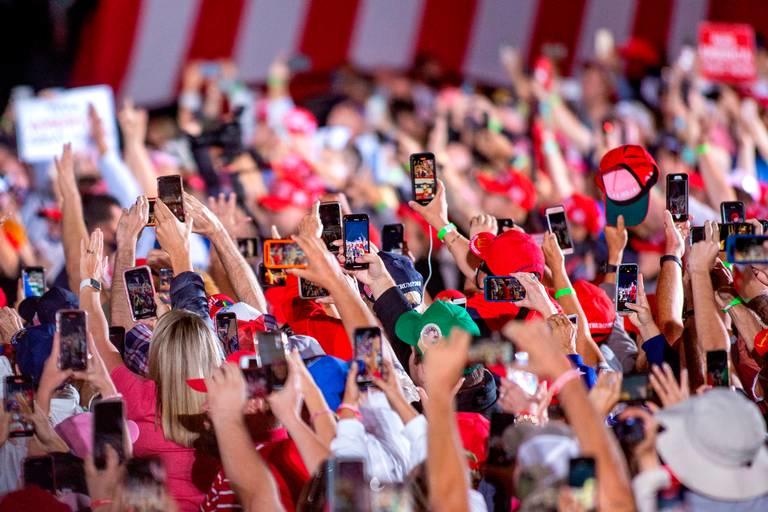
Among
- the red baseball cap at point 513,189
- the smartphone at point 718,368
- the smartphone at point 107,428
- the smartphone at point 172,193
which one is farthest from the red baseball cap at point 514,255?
the red baseball cap at point 513,189

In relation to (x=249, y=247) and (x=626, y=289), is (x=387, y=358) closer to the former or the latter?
(x=626, y=289)

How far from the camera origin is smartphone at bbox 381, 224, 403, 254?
15.3 feet

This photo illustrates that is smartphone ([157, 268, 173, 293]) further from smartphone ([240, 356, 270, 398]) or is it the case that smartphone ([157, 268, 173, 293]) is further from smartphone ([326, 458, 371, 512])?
smartphone ([326, 458, 371, 512])

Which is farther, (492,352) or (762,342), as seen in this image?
(762,342)

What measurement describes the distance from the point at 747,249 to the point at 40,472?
2.24 m

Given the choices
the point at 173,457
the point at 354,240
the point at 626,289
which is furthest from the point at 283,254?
the point at 626,289

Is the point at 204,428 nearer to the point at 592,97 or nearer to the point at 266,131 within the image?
the point at 266,131

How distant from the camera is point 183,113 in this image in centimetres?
977

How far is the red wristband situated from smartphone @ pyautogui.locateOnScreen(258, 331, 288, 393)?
1824mm

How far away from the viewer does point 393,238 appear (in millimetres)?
4664

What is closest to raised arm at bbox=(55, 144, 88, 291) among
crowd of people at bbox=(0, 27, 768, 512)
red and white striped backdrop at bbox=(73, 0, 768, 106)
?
crowd of people at bbox=(0, 27, 768, 512)

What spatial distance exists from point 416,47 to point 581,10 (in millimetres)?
2044

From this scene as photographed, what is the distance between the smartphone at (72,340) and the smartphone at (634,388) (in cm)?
163

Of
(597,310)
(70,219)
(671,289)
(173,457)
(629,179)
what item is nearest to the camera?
(173,457)
